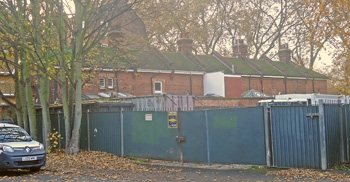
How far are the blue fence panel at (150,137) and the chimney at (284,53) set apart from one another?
142 ft

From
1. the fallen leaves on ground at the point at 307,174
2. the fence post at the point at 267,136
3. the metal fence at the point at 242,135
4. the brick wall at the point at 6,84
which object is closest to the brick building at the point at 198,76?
the brick wall at the point at 6,84

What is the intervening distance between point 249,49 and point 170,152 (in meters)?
42.2

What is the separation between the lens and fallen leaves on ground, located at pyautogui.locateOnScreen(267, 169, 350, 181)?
11.1m

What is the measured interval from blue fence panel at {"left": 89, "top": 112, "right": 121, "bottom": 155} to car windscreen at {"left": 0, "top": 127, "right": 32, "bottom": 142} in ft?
15.2

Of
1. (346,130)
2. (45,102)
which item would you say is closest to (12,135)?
(45,102)

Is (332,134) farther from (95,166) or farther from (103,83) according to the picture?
(103,83)

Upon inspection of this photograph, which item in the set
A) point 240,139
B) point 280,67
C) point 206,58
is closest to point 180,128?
point 240,139

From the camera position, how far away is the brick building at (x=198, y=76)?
36.3 meters

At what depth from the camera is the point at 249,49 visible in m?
56.3

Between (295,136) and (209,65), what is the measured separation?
108 feet

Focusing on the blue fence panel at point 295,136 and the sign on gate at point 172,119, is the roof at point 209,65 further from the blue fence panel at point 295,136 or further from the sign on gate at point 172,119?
the blue fence panel at point 295,136

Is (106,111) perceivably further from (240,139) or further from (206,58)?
(206,58)

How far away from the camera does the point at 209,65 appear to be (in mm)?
45219

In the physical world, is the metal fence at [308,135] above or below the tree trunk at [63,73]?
below
